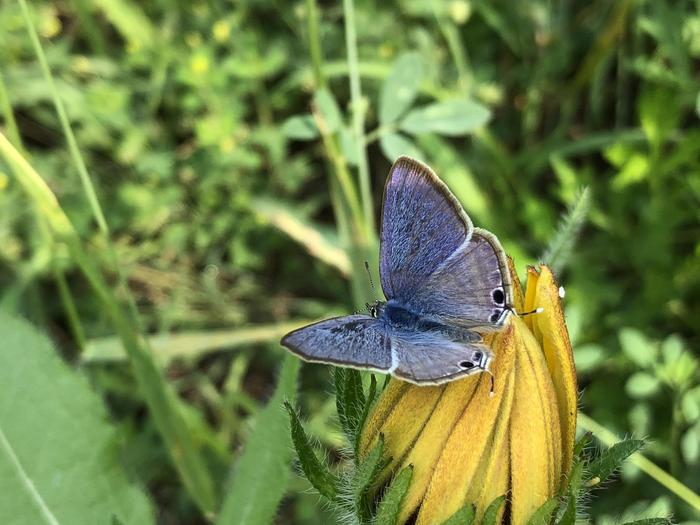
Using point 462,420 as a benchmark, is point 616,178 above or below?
above

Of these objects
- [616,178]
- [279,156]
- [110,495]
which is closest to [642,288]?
[616,178]

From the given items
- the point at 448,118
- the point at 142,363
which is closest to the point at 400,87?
the point at 448,118

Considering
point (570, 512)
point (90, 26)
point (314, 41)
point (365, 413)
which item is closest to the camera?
point (570, 512)

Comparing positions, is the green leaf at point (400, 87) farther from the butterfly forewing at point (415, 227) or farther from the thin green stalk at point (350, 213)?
the butterfly forewing at point (415, 227)

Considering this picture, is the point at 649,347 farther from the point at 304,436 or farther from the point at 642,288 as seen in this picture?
the point at 304,436

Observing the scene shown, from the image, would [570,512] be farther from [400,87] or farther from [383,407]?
[400,87]

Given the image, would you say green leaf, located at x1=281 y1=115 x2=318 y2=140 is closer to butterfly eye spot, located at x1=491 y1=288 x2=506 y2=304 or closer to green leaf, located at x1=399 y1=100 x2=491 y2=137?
green leaf, located at x1=399 y1=100 x2=491 y2=137
